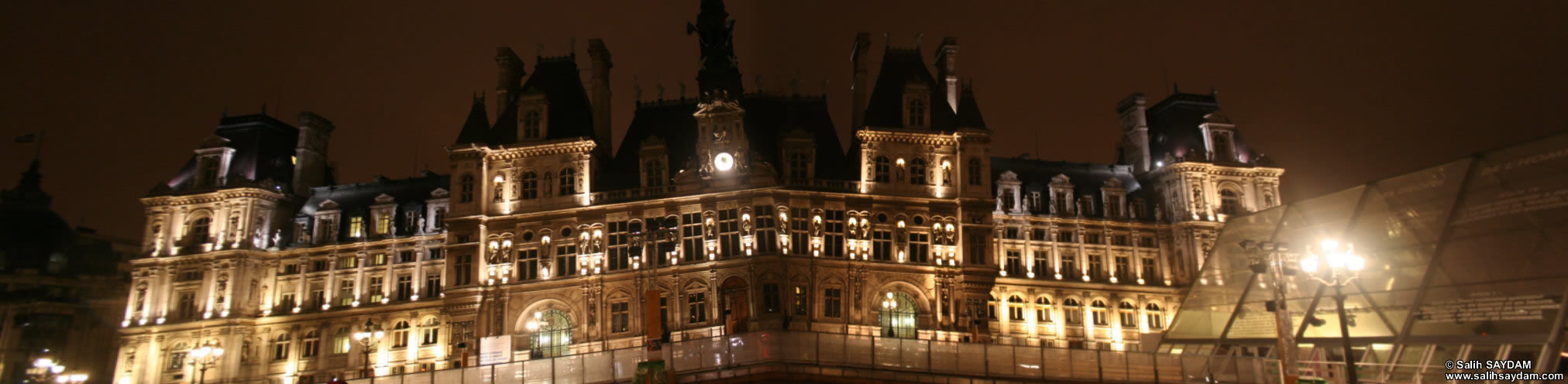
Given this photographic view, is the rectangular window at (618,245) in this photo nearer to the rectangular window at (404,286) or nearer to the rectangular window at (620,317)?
the rectangular window at (620,317)

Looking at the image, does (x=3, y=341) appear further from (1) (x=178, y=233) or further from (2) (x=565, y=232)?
(2) (x=565, y=232)

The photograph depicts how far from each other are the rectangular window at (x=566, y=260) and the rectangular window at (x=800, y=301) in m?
9.77

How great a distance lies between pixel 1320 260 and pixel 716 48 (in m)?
25.5

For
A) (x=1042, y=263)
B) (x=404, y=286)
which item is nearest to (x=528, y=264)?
(x=404, y=286)

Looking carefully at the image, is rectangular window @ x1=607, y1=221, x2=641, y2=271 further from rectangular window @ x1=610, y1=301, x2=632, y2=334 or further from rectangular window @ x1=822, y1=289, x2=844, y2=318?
rectangular window @ x1=822, y1=289, x2=844, y2=318

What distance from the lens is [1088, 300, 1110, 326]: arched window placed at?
176 feet

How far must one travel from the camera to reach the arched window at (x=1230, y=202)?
55031 millimetres

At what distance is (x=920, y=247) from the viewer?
157 feet

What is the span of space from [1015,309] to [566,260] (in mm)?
20544

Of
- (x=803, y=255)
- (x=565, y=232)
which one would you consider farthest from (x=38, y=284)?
(x=803, y=255)

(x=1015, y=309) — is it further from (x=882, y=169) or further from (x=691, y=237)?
(x=691, y=237)

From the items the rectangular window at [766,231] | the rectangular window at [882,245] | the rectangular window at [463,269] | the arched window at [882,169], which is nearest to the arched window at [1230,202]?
the arched window at [882,169]

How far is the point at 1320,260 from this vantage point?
39.1 m

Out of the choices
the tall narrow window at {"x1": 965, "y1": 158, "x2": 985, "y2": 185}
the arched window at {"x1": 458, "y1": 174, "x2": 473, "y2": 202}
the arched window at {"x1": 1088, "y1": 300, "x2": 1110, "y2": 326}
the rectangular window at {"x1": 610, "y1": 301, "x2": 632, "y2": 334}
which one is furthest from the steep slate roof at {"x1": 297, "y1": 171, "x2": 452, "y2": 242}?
the arched window at {"x1": 1088, "y1": 300, "x2": 1110, "y2": 326}
